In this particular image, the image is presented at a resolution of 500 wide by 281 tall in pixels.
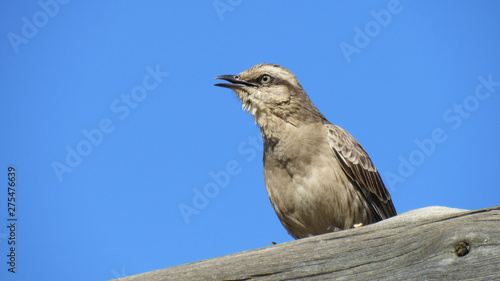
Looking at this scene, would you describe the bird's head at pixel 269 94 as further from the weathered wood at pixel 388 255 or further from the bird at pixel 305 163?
the weathered wood at pixel 388 255

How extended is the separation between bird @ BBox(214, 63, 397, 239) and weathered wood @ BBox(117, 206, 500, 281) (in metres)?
3.85

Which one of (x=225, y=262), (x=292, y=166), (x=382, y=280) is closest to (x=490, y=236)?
(x=382, y=280)

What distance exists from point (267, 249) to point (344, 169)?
4463mm

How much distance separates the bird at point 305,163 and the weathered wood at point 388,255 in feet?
12.6

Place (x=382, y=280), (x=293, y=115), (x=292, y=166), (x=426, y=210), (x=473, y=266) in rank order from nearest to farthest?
(x=473, y=266) < (x=382, y=280) < (x=426, y=210) < (x=292, y=166) < (x=293, y=115)

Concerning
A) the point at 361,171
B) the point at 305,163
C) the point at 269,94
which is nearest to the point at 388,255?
the point at 305,163

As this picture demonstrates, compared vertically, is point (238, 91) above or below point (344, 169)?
above

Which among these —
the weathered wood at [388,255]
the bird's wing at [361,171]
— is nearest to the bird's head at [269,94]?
the bird's wing at [361,171]

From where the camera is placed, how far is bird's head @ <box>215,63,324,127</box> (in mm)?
7793

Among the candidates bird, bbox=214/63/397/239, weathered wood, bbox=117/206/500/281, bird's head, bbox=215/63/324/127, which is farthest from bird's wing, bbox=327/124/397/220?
weathered wood, bbox=117/206/500/281

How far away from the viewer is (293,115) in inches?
311

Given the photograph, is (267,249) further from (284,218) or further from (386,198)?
(386,198)

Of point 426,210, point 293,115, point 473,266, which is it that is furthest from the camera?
point 293,115

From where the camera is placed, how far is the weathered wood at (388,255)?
271cm
